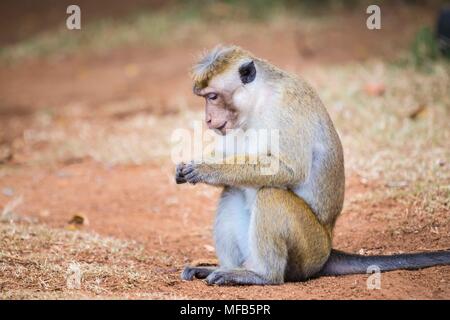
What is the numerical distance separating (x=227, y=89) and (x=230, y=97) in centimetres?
7

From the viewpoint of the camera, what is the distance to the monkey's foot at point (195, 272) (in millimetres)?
5621

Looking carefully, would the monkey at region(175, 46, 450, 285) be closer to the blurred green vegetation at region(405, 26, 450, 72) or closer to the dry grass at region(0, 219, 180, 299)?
the dry grass at region(0, 219, 180, 299)

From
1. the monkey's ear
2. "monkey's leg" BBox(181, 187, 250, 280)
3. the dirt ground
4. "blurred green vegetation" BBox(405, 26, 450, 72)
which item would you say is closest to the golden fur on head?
the monkey's ear

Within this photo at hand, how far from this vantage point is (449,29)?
10.9 m

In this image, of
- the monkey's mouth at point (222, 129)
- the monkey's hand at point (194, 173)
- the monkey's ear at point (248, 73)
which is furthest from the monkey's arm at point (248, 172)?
the monkey's ear at point (248, 73)

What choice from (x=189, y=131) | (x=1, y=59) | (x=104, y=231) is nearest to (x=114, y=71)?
(x=1, y=59)

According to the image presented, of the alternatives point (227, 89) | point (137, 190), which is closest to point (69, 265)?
point (227, 89)

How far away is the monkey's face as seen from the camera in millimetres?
5535

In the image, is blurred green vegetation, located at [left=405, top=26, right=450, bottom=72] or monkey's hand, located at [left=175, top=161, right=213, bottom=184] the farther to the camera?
blurred green vegetation, located at [left=405, top=26, right=450, bottom=72]

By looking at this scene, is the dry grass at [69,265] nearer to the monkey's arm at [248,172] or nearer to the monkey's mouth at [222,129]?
the monkey's arm at [248,172]

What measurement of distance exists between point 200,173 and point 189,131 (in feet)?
15.7

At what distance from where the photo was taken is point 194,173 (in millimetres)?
5445

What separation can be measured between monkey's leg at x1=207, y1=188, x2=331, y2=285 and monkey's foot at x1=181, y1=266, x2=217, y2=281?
0.30 metres

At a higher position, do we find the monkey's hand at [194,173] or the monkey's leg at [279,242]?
the monkey's hand at [194,173]
